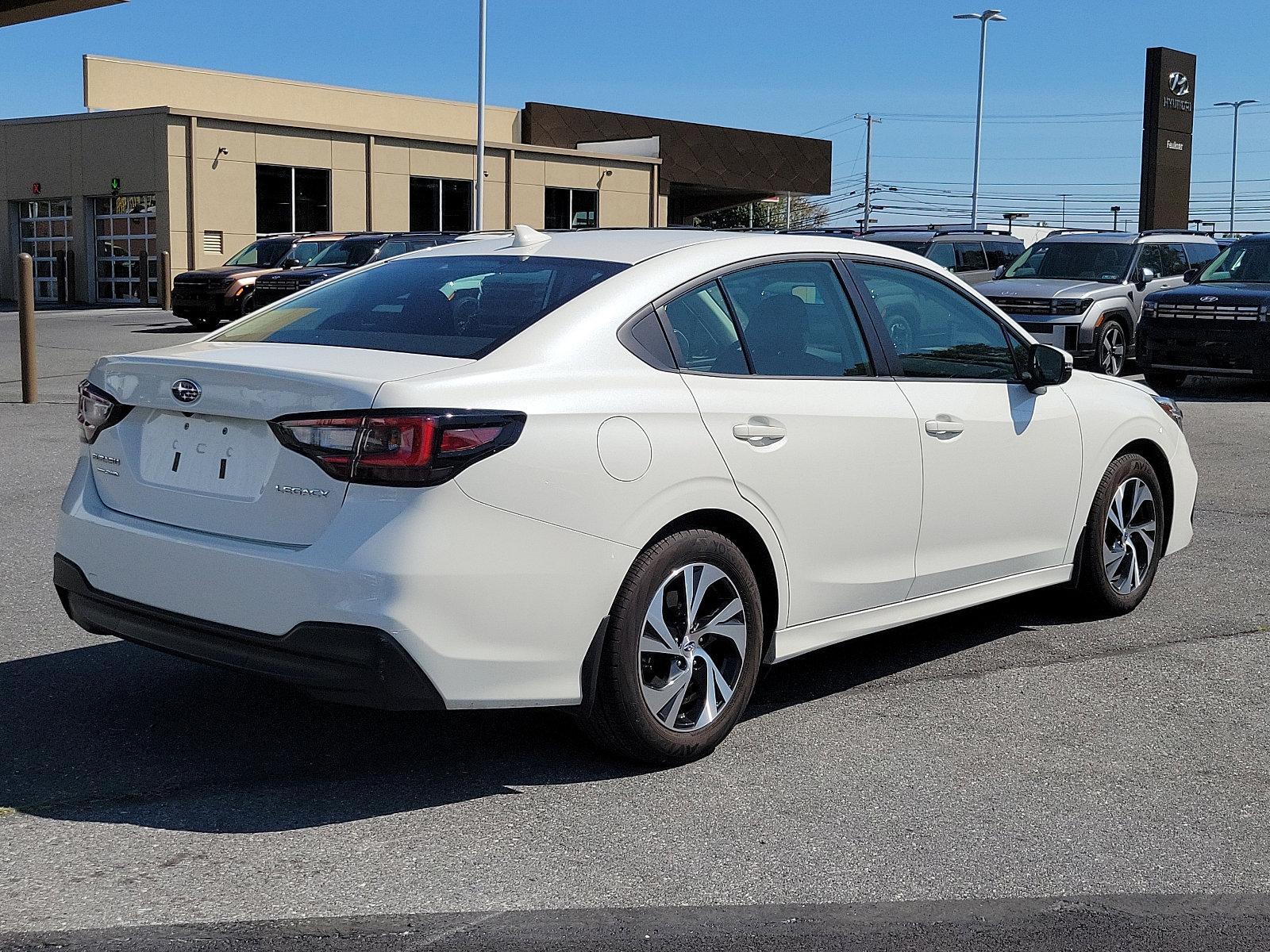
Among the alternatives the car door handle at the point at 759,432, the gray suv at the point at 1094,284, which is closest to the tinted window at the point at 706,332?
the car door handle at the point at 759,432

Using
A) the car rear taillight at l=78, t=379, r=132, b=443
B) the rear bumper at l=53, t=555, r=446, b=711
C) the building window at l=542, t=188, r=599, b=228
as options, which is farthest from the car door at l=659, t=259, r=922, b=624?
the building window at l=542, t=188, r=599, b=228

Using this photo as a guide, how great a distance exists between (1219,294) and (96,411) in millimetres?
14350

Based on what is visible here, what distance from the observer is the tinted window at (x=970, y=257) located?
22.8 metres

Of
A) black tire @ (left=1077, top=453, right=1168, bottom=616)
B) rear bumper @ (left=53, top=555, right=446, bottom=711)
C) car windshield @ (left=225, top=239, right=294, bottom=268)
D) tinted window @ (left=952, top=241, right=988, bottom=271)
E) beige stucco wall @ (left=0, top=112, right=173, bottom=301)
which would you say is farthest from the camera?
beige stucco wall @ (left=0, top=112, right=173, bottom=301)

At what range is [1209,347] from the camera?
53.7ft

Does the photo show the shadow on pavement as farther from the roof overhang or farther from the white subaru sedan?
the roof overhang

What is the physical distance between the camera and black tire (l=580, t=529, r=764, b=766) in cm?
425

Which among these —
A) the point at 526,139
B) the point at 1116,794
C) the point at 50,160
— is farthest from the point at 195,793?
the point at 526,139

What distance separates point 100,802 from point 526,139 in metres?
53.3

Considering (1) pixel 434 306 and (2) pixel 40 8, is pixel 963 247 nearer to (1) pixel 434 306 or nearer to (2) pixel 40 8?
(2) pixel 40 8

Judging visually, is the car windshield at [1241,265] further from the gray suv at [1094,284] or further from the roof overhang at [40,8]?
the roof overhang at [40,8]

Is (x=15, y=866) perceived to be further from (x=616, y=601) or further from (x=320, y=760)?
(x=616, y=601)

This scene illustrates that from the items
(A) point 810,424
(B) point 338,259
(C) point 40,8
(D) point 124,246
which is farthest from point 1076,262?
(D) point 124,246

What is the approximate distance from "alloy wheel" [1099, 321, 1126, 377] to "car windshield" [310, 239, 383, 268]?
13.2 metres
